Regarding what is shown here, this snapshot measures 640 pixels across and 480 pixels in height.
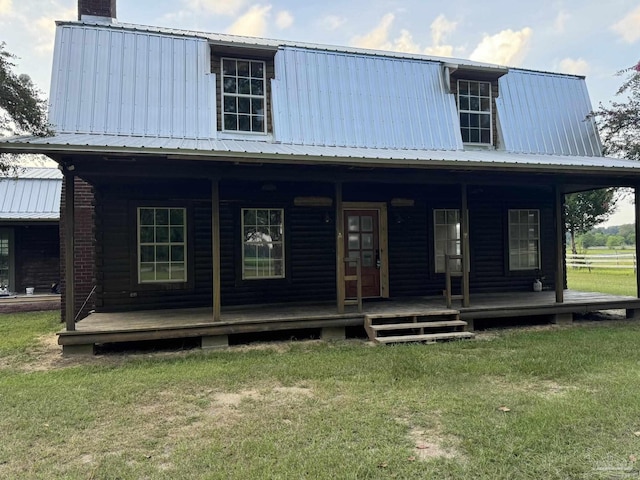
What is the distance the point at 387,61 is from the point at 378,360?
6.92 metres

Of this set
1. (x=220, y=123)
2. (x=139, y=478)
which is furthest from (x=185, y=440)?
(x=220, y=123)

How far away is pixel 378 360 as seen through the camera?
225 inches

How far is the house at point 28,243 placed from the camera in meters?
12.0

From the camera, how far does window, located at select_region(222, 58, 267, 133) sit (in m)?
8.62

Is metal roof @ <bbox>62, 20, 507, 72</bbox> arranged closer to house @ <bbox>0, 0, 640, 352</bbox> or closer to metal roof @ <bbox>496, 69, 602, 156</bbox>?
house @ <bbox>0, 0, 640, 352</bbox>

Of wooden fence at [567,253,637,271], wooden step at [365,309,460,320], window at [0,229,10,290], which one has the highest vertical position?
window at [0,229,10,290]

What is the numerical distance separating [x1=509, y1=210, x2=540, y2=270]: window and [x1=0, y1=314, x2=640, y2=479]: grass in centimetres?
388

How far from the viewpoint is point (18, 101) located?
8852 millimetres

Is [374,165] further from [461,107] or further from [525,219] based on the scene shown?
[525,219]

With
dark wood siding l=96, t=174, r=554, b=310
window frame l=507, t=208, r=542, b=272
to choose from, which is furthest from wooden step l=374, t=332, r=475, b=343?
window frame l=507, t=208, r=542, b=272

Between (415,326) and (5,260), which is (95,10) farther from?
(415,326)

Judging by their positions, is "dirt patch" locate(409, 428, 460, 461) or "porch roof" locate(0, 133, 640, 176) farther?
"porch roof" locate(0, 133, 640, 176)

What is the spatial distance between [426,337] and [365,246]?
2949 millimetres

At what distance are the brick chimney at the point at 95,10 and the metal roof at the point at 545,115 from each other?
29.2ft
